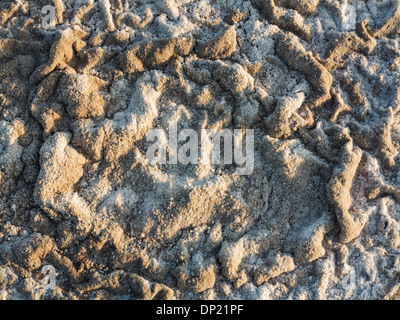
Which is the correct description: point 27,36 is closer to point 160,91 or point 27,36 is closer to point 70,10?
point 70,10

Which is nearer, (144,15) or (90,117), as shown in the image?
(90,117)

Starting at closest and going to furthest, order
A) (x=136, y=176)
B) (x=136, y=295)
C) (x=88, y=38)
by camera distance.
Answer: (x=136, y=295) → (x=136, y=176) → (x=88, y=38)

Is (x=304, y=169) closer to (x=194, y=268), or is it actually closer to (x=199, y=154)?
(x=199, y=154)

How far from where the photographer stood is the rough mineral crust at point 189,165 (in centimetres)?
156

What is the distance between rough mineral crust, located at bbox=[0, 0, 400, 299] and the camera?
1.56 metres

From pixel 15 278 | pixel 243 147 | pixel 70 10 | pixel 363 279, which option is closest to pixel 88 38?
pixel 70 10

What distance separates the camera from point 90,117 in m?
1.66

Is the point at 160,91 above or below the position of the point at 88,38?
below

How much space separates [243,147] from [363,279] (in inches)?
29.8

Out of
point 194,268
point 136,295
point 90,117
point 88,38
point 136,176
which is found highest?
point 88,38

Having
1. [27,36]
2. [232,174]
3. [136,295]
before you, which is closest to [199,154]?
[232,174]

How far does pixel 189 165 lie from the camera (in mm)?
1652

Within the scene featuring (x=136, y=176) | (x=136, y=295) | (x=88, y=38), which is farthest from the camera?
(x=88, y=38)

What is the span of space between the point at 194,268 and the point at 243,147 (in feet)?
Result: 1.86
